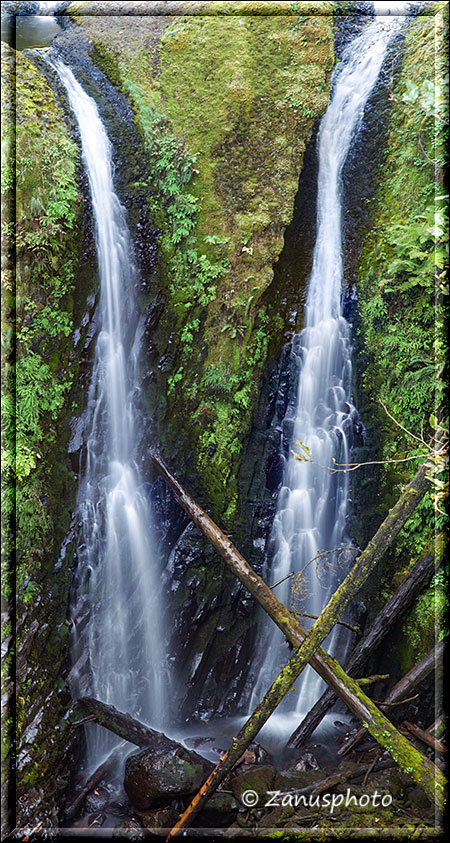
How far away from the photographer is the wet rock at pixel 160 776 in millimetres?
4160

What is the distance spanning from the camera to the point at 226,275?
5.57 meters

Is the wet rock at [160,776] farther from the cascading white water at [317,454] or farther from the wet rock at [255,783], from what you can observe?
the cascading white water at [317,454]

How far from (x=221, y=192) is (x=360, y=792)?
624 centimetres

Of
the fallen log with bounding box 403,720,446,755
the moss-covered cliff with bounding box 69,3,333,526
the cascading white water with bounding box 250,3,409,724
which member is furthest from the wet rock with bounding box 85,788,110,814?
the fallen log with bounding box 403,720,446,755

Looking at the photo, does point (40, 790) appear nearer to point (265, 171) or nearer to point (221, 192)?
point (221, 192)

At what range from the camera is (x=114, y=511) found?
16.8 feet

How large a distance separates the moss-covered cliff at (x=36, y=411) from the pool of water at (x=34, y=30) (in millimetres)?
624

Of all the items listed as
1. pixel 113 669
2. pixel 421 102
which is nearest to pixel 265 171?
pixel 421 102

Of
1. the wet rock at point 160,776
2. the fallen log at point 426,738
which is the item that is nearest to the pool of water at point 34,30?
the wet rock at point 160,776

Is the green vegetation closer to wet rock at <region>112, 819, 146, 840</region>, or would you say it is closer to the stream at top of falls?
the stream at top of falls

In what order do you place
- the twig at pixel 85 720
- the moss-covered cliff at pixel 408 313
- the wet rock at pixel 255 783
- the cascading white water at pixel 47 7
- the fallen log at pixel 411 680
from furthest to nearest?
the cascading white water at pixel 47 7, the moss-covered cliff at pixel 408 313, the fallen log at pixel 411 680, the twig at pixel 85 720, the wet rock at pixel 255 783

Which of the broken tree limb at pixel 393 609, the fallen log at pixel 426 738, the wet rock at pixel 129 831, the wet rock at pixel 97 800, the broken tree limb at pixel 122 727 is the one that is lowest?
the wet rock at pixel 129 831

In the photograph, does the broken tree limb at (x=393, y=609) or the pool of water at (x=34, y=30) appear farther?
the pool of water at (x=34, y=30)

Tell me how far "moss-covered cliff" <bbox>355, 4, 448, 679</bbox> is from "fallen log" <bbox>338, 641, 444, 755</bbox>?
0.59 feet
